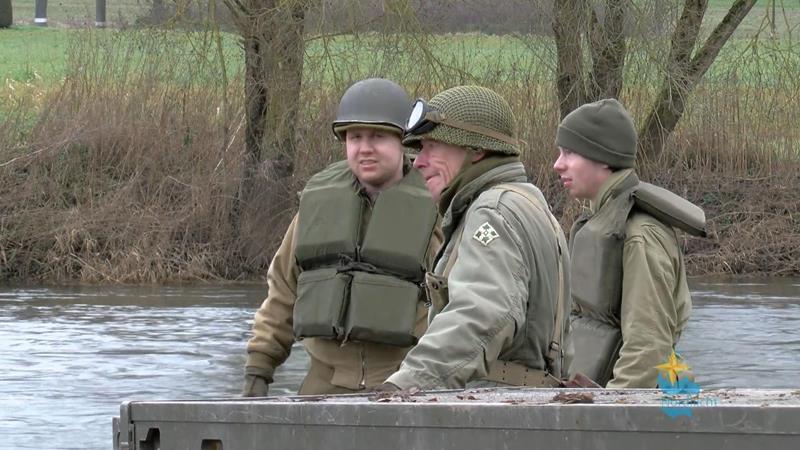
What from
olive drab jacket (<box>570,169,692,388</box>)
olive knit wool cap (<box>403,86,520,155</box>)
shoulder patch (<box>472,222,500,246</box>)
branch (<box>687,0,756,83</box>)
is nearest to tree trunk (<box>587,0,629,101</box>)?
branch (<box>687,0,756,83</box>)

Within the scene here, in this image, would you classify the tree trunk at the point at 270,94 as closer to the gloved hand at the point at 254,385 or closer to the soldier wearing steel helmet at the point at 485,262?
the gloved hand at the point at 254,385

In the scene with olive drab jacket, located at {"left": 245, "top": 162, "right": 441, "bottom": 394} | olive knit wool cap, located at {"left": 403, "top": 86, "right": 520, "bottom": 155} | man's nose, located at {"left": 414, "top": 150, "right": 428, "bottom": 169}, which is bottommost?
olive drab jacket, located at {"left": 245, "top": 162, "right": 441, "bottom": 394}

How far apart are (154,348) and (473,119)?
418 inches

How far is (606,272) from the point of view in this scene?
5094mm

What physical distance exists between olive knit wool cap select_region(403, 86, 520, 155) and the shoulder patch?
379 mm

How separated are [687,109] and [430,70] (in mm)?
3652

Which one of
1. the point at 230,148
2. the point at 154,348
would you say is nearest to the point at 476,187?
the point at 154,348

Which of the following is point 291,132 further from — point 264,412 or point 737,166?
point 264,412

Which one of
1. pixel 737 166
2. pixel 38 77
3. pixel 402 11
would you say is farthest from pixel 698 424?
pixel 38 77

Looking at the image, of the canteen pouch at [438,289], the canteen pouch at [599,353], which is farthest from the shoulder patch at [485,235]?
the canteen pouch at [599,353]

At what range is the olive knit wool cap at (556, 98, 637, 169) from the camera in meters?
5.27

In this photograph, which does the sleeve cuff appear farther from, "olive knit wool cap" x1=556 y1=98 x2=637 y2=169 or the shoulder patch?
"olive knit wool cap" x1=556 y1=98 x2=637 y2=169

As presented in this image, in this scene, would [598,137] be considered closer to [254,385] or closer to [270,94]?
[254,385]

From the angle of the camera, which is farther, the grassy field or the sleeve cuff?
the grassy field
